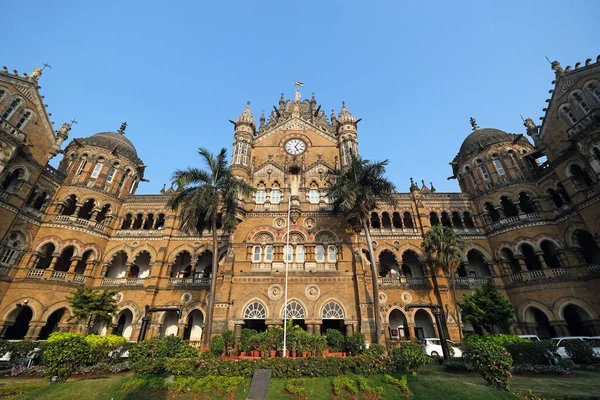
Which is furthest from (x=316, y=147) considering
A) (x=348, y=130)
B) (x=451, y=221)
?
(x=451, y=221)

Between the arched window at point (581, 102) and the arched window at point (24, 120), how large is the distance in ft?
169

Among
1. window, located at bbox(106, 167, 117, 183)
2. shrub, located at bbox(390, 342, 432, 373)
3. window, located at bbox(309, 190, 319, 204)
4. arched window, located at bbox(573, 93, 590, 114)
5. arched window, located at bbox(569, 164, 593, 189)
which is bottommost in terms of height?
shrub, located at bbox(390, 342, 432, 373)

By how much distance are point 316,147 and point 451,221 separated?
714 inches

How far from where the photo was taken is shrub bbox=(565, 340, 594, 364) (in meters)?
16.6

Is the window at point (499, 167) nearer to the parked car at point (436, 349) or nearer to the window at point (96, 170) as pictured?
the parked car at point (436, 349)

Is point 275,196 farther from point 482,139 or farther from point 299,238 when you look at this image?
point 482,139

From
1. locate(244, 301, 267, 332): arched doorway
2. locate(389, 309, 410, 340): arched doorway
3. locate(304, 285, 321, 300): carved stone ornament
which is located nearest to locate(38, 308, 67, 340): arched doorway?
locate(244, 301, 267, 332): arched doorway

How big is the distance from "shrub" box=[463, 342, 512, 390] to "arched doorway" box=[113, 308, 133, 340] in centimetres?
2890

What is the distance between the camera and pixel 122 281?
27234 mm

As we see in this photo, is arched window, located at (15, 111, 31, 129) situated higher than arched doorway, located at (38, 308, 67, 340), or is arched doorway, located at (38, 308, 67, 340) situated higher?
arched window, located at (15, 111, 31, 129)

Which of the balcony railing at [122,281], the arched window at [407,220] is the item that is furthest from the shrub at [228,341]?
the arched window at [407,220]

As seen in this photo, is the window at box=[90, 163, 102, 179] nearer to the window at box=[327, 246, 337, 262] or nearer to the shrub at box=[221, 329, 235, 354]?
the shrub at box=[221, 329, 235, 354]

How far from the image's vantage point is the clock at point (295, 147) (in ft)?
114

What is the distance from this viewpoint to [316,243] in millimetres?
26375
